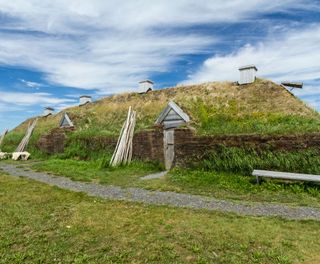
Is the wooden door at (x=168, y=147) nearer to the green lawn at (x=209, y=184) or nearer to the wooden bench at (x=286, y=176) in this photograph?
the green lawn at (x=209, y=184)

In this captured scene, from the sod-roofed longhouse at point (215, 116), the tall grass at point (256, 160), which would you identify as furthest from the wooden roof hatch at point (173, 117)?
the tall grass at point (256, 160)

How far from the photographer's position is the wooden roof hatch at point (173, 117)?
13195 millimetres

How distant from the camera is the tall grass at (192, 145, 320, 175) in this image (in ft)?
28.5

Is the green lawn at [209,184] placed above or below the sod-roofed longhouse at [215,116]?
below

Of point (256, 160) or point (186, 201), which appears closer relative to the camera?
point (186, 201)

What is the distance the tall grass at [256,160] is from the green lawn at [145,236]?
3.49 metres

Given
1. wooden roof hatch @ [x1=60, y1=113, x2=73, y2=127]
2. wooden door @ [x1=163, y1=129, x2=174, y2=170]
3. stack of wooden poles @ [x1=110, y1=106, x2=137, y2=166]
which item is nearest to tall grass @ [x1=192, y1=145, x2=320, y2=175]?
wooden door @ [x1=163, y1=129, x2=174, y2=170]

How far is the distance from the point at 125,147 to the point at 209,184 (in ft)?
18.1

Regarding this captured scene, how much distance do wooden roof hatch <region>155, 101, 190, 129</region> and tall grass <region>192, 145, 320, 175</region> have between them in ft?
9.00

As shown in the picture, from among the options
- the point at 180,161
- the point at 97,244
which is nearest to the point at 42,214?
the point at 97,244

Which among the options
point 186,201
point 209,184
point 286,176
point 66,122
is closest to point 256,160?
point 286,176

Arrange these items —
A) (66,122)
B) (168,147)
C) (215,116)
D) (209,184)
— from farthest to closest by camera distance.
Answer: (66,122) → (215,116) → (168,147) → (209,184)

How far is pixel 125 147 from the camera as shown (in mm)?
13578

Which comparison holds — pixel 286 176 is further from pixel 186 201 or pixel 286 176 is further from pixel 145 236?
pixel 145 236
